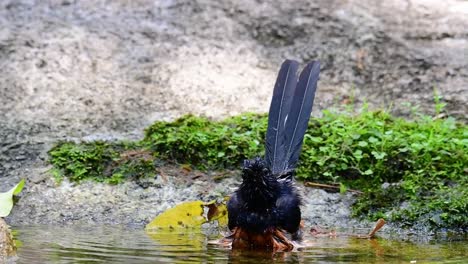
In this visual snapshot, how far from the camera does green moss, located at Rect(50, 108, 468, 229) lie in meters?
5.86

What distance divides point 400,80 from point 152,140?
283 centimetres

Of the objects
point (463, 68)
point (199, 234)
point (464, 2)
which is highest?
point (464, 2)

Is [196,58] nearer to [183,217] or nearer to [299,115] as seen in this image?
[299,115]

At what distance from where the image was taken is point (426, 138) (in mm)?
6391

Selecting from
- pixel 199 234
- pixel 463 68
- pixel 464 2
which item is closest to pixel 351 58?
pixel 463 68

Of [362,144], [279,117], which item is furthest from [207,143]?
[362,144]

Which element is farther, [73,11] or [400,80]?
[73,11]

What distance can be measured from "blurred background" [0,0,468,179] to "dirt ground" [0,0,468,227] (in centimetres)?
1

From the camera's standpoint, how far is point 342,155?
6184mm

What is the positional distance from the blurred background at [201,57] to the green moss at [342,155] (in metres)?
0.47

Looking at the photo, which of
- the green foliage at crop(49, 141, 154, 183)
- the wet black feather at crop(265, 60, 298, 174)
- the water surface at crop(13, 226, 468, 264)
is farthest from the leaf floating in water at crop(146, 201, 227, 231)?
the green foliage at crop(49, 141, 154, 183)

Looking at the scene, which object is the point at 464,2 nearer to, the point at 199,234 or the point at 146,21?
the point at 146,21

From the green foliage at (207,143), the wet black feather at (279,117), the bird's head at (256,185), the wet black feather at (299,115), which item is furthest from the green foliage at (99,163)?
the bird's head at (256,185)

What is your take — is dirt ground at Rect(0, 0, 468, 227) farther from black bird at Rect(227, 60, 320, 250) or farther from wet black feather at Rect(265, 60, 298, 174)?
black bird at Rect(227, 60, 320, 250)
